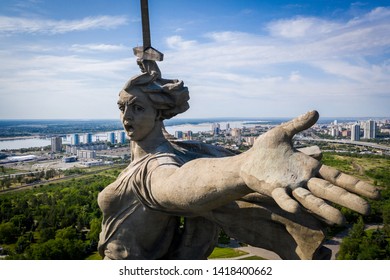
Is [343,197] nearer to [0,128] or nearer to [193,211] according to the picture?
[193,211]

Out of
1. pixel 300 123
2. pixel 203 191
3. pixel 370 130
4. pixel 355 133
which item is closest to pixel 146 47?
pixel 203 191

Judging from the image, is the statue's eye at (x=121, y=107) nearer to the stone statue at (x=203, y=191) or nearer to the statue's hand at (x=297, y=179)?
the stone statue at (x=203, y=191)

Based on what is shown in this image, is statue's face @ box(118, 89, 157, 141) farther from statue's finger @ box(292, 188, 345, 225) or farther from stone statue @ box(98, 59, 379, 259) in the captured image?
statue's finger @ box(292, 188, 345, 225)

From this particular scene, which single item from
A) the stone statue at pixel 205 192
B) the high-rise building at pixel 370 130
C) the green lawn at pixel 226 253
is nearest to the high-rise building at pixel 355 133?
the high-rise building at pixel 370 130

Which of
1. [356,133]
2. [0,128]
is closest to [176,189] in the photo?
[0,128]

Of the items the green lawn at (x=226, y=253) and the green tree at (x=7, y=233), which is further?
the green tree at (x=7, y=233)
